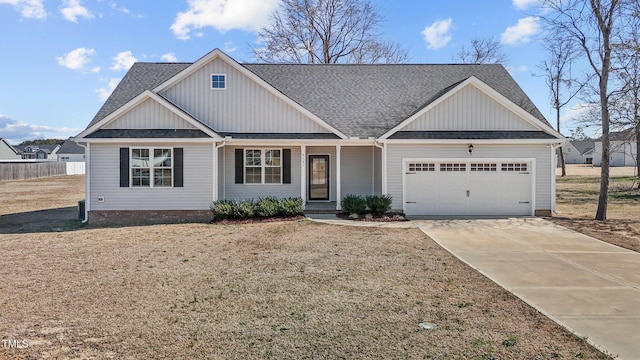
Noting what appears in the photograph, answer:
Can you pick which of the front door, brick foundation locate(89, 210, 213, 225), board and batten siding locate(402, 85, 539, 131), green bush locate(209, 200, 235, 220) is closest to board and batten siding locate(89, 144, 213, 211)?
brick foundation locate(89, 210, 213, 225)

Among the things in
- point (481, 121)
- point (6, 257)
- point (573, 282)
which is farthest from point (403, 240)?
point (6, 257)

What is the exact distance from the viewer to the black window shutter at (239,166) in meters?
15.7

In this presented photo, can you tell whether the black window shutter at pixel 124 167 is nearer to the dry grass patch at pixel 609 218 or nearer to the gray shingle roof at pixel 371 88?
the gray shingle roof at pixel 371 88

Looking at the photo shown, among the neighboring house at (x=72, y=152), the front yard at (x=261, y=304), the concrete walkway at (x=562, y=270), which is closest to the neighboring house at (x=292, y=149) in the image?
the concrete walkway at (x=562, y=270)

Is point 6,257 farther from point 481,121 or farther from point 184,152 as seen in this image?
point 481,121

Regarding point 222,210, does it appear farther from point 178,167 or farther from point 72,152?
point 72,152

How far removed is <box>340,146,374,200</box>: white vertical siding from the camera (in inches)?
663

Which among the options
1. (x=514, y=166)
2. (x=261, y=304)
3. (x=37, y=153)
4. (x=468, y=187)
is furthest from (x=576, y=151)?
(x=37, y=153)

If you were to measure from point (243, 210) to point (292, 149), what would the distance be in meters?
3.35

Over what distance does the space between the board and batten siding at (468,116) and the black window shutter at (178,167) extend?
8.04 metres

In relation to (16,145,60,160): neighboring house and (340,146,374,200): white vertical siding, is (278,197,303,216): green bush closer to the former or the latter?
(340,146,374,200): white vertical siding

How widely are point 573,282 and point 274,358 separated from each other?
5.56m

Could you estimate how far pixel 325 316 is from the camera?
540 centimetres

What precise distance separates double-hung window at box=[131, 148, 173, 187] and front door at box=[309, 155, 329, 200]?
18.5 ft
